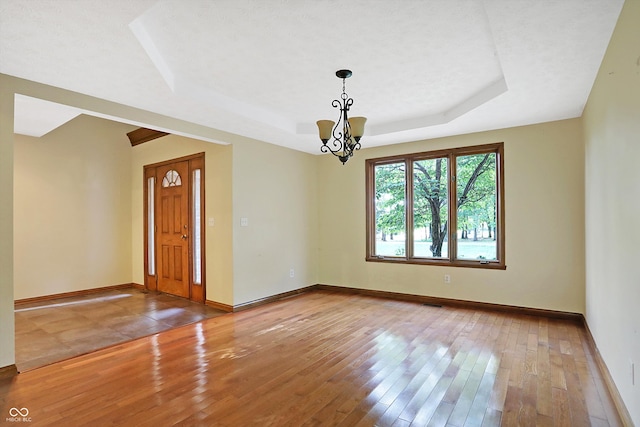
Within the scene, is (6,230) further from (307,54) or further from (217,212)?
(307,54)

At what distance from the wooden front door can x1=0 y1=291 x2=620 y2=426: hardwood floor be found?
1.67m

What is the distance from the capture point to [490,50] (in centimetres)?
255

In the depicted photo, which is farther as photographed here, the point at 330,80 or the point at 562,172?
the point at 562,172

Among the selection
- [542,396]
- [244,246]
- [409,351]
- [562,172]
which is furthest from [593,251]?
[244,246]

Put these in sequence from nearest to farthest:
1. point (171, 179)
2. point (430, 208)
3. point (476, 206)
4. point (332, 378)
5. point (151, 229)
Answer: point (332, 378)
point (476, 206)
point (430, 208)
point (171, 179)
point (151, 229)

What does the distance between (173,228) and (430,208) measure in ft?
13.0

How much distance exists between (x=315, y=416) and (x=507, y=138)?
3965 mm

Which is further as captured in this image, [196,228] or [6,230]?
[196,228]

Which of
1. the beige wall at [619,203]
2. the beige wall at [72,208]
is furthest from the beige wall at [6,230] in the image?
the beige wall at [619,203]

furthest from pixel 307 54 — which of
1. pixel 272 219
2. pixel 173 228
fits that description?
pixel 173 228

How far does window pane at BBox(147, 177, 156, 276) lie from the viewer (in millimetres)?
5746

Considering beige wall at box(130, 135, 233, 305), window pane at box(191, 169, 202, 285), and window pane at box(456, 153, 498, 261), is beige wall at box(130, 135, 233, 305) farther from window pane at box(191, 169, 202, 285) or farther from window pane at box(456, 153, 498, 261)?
window pane at box(456, 153, 498, 261)

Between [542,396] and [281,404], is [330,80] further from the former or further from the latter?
[542,396]

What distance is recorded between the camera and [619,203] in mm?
2129
